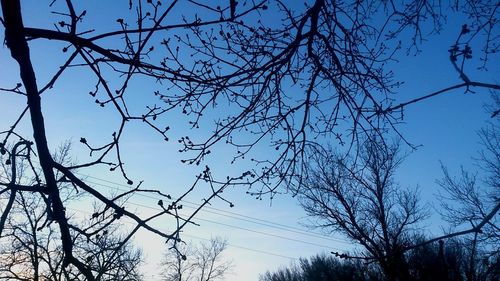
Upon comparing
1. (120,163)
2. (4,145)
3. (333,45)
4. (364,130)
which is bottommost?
(120,163)

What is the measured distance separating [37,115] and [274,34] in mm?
2542

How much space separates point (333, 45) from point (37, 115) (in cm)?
305

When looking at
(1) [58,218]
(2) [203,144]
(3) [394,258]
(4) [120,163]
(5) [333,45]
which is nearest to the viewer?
(3) [394,258]

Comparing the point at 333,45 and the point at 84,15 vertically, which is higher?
the point at 333,45

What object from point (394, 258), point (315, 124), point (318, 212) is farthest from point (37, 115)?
point (318, 212)

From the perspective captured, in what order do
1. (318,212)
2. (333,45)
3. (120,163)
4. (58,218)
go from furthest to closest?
(318,212), (333,45), (120,163), (58,218)

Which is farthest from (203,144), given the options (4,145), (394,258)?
(394,258)

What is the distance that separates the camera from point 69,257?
6.30 feet

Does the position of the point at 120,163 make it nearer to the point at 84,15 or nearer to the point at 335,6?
the point at 84,15

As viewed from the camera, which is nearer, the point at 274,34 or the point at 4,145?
the point at 4,145

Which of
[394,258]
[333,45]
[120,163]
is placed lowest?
[394,258]

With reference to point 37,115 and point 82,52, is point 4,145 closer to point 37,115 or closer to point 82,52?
point 37,115

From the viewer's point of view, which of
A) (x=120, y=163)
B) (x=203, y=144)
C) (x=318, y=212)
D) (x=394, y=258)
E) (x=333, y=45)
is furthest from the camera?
(x=318, y=212)

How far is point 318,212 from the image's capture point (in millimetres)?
18562
